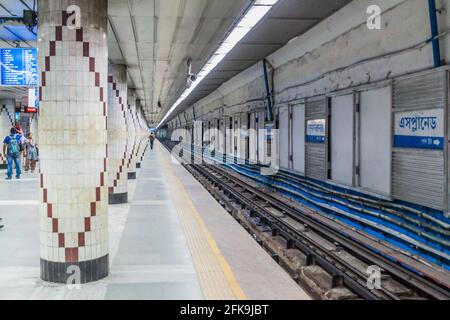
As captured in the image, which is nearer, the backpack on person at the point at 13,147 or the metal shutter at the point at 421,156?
the metal shutter at the point at 421,156

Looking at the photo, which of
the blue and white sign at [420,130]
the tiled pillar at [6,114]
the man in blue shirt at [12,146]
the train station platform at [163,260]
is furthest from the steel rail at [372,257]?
the tiled pillar at [6,114]

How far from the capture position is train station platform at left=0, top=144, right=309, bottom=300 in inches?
182

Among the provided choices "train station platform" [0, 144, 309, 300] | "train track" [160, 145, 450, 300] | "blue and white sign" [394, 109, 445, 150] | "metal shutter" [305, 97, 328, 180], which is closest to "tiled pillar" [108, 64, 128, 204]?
"train station platform" [0, 144, 309, 300]

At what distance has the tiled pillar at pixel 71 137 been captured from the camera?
4824 millimetres

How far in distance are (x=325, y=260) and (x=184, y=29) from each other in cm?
513

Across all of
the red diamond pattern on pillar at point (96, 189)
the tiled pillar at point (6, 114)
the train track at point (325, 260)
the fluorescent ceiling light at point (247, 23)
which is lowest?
the train track at point (325, 260)

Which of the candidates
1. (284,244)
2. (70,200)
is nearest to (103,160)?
(70,200)

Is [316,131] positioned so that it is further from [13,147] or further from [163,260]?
[13,147]

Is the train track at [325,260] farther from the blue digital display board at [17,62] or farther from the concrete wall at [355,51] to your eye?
the blue digital display board at [17,62]

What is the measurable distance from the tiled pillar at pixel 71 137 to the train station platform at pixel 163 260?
0.37m

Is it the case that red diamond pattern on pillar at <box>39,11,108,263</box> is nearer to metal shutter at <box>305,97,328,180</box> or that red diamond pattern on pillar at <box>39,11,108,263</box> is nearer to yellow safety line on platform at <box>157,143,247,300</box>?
yellow safety line on platform at <box>157,143,247,300</box>

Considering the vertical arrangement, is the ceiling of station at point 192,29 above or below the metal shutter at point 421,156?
above

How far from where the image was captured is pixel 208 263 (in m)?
5.64

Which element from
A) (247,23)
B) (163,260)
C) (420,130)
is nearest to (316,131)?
(247,23)
